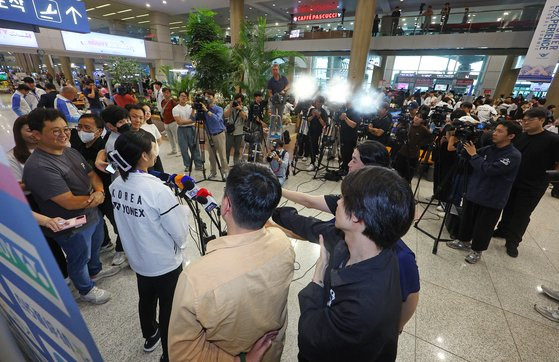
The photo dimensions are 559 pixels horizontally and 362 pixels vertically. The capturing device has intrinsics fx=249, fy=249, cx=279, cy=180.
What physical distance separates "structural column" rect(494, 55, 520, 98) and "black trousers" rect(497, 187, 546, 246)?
521 inches

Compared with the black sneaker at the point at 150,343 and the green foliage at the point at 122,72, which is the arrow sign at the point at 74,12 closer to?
the black sneaker at the point at 150,343

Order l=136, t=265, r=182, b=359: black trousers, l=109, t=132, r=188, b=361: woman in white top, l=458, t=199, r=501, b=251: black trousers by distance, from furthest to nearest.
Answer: l=458, t=199, r=501, b=251: black trousers
l=136, t=265, r=182, b=359: black trousers
l=109, t=132, r=188, b=361: woman in white top

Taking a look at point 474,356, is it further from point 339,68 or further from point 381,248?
point 339,68

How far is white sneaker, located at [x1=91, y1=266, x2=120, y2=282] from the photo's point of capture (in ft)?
7.24

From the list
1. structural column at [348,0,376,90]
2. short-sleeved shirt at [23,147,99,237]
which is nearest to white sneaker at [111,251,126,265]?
short-sleeved shirt at [23,147,99,237]

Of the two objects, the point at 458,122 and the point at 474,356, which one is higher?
the point at 458,122

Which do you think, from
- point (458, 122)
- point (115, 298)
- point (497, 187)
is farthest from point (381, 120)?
point (115, 298)

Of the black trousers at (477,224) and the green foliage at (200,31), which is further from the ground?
the green foliage at (200,31)

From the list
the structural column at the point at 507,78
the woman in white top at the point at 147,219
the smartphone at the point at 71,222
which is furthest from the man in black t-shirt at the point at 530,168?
the structural column at the point at 507,78

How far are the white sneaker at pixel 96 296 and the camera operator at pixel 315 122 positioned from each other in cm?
397

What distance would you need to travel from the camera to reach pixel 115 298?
2.06 metres

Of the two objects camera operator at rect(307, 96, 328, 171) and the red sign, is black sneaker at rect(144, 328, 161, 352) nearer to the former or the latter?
camera operator at rect(307, 96, 328, 171)

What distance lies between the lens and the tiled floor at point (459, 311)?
5.79 ft

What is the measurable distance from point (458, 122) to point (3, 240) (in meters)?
3.58
